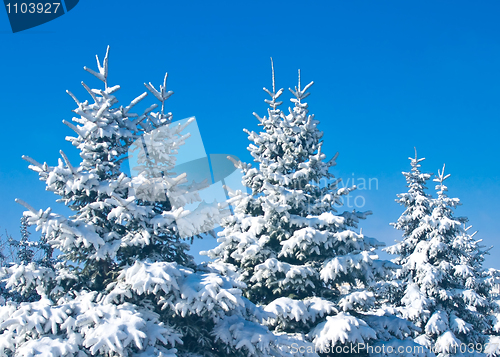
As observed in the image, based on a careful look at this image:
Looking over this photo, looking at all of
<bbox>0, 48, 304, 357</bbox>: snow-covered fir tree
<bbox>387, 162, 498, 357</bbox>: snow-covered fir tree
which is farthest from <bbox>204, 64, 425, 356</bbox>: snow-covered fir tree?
<bbox>387, 162, 498, 357</bbox>: snow-covered fir tree

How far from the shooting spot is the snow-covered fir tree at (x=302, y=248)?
35.2ft

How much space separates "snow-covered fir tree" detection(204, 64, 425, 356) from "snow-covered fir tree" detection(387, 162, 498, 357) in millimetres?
6053

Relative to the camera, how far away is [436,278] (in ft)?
61.3

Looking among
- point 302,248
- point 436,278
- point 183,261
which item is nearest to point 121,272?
point 183,261

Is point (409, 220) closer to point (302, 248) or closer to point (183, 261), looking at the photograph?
point (302, 248)

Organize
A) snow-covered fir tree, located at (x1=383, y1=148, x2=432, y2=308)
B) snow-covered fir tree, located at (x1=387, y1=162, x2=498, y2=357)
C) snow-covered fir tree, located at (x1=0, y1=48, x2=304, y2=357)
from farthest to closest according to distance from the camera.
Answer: snow-covered fir tree, located at (x1=383, y1=148, x2=432, y2=308)
snow-covered fir tree, located at (x1=387, y1=162, x2=498, y2=357)
snow-covered fir tree, located at (x1=0, y1=48, x2=304, y2=357)

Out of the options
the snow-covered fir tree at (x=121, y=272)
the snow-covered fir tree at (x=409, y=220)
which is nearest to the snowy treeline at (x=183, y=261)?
the snow-covered fir tree at (x=121, y=272)

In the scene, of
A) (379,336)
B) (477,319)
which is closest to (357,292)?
(379,336)

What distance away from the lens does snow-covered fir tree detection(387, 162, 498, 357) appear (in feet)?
59.7

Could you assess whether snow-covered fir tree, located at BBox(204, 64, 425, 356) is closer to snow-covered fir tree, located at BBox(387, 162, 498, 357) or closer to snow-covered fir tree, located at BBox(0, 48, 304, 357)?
snow-covered fir tree, located at BBox(0, 48, 304, 357)

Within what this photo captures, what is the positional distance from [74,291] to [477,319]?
2048cm

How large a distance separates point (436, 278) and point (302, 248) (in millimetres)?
10994

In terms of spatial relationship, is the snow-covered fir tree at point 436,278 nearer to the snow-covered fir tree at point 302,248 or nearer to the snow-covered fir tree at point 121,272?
the snow-covered fir tree at point 302,248

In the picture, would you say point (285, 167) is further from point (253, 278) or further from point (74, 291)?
point (74, 291)
